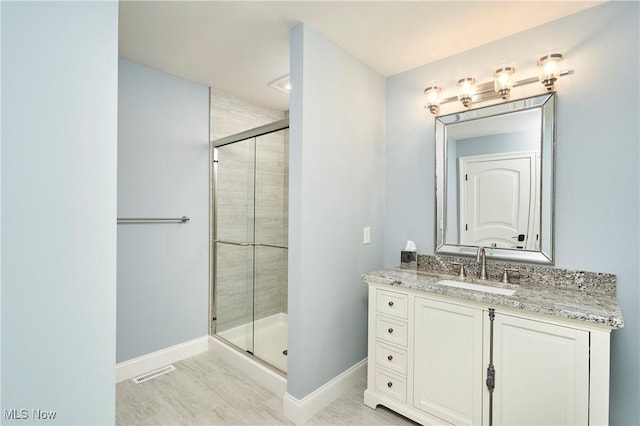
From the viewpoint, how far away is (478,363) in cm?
165

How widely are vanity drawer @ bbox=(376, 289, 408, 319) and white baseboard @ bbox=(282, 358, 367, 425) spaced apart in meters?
0.62

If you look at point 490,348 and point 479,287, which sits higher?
point 479,287

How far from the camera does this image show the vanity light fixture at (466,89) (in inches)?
82.6

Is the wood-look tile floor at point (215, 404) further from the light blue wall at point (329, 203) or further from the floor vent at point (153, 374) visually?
the light blue wall at point (329, 203)

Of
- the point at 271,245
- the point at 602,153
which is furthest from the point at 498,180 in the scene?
the point at 271,245

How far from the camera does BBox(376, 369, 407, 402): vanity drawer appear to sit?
6.31ft

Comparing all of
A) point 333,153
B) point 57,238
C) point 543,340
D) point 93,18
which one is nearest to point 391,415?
point 543,340

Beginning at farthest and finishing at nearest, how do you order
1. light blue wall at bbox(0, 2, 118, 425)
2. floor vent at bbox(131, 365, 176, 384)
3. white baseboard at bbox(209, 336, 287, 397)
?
floor vent at bbox(131, 365, 176, 384) < white baseboard at bbox(209, 336, 287, 397) < light blue wall at bbox(0, 2, 118, 425)

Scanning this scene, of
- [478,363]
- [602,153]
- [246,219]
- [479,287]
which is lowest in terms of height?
[478,363]

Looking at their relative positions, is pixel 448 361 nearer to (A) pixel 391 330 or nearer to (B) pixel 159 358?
(A) pixel 391 330

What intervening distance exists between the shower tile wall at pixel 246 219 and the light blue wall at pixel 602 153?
176 centimetres

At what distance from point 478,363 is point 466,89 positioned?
1.67m

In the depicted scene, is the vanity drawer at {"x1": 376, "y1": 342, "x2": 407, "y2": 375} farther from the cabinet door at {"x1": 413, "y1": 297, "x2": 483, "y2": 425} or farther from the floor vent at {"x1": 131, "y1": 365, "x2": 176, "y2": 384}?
the floor vent at {"x1": 131, "y1": 365, "x2": 176, "y2": 384}

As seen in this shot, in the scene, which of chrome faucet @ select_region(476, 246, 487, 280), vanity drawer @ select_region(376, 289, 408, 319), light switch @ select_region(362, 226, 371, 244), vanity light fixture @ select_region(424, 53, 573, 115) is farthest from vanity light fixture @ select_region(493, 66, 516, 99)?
vanity drawer @ select_region(376, 289, 408, 319)
